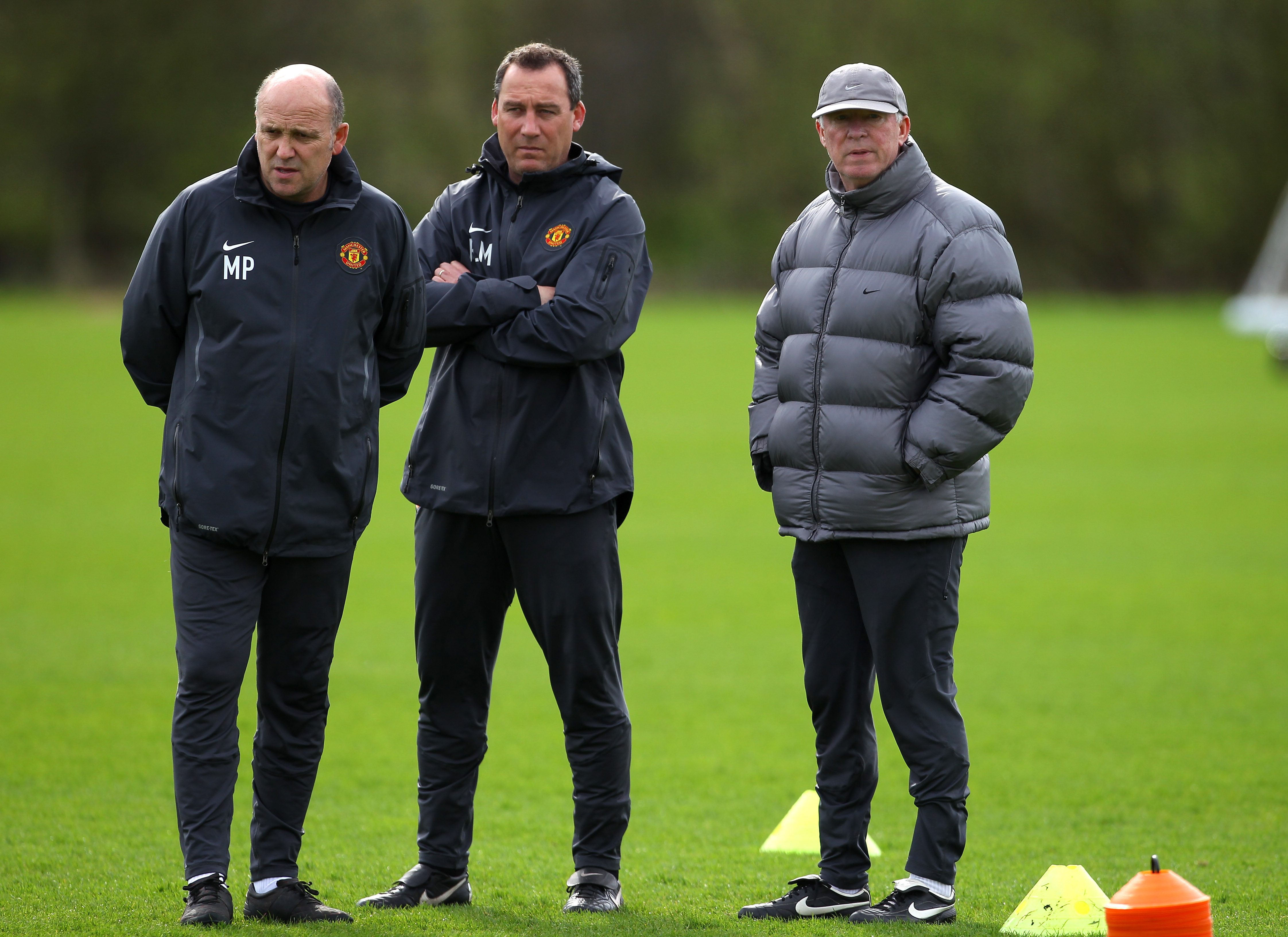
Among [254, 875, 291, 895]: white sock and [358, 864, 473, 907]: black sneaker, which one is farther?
[358, 864, 473, 907]: black sneaker

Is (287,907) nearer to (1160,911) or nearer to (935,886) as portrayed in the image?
(935,886)

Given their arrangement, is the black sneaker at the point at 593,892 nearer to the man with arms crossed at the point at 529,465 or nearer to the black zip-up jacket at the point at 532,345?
Result: the man with arms crossed at the point at 529,465

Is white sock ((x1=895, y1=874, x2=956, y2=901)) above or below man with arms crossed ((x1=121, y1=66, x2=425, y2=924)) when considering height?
below

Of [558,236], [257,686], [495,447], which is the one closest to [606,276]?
[558,236]

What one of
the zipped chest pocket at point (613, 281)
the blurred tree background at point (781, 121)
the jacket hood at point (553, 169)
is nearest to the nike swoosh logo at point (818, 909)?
the zipped chest pocket at point (613, 281)

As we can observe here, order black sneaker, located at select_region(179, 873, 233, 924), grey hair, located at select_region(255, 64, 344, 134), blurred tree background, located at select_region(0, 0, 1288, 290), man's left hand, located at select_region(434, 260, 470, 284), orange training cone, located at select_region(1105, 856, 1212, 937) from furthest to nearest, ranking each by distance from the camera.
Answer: blurred tree background, located at select_region(0, 0, 1288, 290) → man's left hand, located at select_region(434, 260, 470, 284) → grey hair, located at select_region(255, 64, 344, 134) → black sneaker, located at select_region(179, 873, 233, 924) → orange training cone, located at select_region(1105, 856, 1212, 937)

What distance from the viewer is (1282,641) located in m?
8.48

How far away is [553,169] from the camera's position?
4012 mm

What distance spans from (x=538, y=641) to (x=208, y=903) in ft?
3.46

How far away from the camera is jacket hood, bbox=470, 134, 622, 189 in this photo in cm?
402

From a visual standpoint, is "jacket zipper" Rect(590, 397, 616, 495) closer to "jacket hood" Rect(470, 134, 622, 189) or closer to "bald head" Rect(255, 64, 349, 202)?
"jacket hood" Rect(470, 134, 622, 189)

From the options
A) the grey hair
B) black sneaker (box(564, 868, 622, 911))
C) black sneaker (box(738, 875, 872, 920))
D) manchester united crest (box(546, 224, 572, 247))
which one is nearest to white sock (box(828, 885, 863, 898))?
black sneaker (box(738, 875, 872, 920))

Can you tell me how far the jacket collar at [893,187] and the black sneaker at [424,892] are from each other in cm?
208

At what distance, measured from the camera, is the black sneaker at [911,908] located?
3.75 metres
